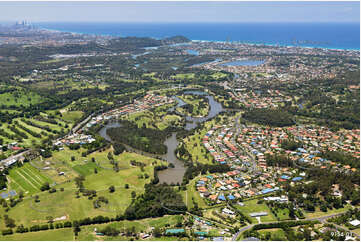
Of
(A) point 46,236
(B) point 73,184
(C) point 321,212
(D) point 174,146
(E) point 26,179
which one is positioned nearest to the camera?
(A) point 46,236

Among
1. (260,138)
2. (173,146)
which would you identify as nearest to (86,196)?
(173,146)

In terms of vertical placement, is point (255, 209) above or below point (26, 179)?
above

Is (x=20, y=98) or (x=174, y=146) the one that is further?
(x=20, y=98)

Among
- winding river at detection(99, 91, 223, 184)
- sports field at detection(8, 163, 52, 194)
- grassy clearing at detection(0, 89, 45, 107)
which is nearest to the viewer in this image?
sports field at detection(8, 163, 52, 194)

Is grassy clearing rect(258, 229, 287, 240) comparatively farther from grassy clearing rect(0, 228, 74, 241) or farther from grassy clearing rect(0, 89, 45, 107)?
grassy clearing rect(0, 89, 45, 107)

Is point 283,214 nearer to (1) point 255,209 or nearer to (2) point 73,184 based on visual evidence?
(1) point 255,209

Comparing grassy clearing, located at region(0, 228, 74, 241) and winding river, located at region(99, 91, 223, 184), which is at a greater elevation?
winding river, located at region(99, 91, 223, 184)

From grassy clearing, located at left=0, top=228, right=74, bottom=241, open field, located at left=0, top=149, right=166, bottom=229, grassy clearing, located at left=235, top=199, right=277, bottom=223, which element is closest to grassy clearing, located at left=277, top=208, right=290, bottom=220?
grassy clearing, located at left=235, top=199, right=277, bottom=223

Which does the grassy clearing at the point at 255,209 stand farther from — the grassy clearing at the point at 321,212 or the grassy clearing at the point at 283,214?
the grassy clearing at the point at 321,212

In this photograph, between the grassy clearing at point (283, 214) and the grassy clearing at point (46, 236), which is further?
the grassy clearing at point (283, 214)

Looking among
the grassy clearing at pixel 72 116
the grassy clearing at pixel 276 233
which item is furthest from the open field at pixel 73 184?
the grassy clearing at pixel 72 116

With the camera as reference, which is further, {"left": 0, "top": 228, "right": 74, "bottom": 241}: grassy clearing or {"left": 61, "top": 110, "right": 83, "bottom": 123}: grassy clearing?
{"left": 61, "top": 110, "right": 83, "bottom": 123}: grassy clearing

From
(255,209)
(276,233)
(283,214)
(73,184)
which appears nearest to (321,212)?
(283,214)
